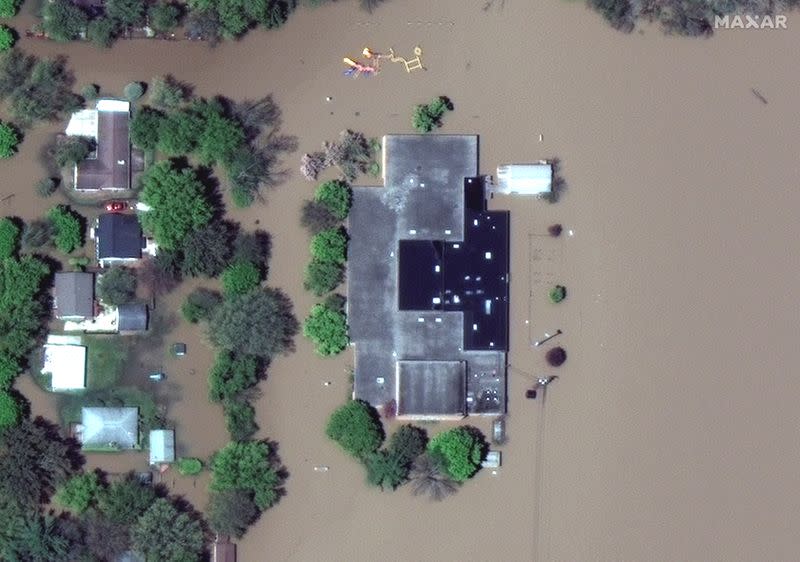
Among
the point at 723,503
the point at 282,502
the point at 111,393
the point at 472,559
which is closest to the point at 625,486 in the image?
the point at 723,503

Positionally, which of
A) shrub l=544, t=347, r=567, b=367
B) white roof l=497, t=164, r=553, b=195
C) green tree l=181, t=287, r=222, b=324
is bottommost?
shrub l=544, t=347, r=567, b=367

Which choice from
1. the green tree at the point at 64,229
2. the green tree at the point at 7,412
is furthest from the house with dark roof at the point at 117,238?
the green tree at the point at 7,412

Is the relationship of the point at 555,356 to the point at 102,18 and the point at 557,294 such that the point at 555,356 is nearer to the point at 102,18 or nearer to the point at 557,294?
the point at 557,294

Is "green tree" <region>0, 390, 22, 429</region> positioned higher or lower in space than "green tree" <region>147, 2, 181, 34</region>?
lower

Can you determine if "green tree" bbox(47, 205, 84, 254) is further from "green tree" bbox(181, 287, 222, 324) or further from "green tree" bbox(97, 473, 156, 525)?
"green tree" bbox(97, 473, 156, 525)

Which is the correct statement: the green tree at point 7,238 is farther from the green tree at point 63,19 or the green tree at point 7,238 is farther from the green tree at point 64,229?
the green tree at point 63,19

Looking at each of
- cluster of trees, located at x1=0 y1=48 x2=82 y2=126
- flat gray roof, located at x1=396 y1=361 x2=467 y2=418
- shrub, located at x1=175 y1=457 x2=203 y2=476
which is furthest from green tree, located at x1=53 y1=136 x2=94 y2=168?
flat gray roof, located at x1=396 y1=361 x2=467 y2=418

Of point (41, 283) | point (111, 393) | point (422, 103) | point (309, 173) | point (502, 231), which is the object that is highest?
point (422, 103)

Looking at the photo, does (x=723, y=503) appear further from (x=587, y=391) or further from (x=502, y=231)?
(x=502, y=231)
